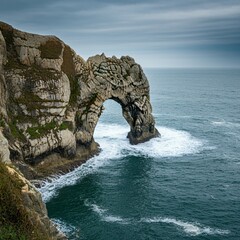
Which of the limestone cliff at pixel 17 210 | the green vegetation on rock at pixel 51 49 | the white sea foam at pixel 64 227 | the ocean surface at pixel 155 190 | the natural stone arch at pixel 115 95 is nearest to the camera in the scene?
the limestone cliff at pixel 17 210

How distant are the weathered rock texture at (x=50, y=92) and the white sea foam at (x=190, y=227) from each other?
3038cm

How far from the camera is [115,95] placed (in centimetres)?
9706

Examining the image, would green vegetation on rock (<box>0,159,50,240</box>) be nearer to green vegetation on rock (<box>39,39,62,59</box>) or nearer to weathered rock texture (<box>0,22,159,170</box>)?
weathered rock texture (<box>0,22,159,170</box>)

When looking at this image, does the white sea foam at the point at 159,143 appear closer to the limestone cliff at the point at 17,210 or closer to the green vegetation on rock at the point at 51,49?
the green vegetation on rock at the point at 51,49

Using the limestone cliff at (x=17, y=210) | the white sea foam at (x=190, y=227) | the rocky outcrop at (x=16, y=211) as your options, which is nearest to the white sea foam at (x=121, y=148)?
the white sea foam at (x=190, y=227)

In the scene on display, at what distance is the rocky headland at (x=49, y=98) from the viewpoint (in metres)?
73.1

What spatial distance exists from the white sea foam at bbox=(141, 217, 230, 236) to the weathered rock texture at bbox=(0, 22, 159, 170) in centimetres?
3038

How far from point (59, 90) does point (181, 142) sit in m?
39.8

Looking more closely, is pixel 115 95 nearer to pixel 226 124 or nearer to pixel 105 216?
pixel 105 216

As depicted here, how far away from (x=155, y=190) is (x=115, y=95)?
35936 mm

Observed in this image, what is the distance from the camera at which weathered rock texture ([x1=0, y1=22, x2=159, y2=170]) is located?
73750mm

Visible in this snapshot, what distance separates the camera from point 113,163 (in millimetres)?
84875

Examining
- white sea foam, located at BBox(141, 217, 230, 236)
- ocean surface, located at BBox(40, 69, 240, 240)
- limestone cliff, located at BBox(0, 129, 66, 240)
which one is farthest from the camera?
ocean surface, located at BBox(40, 69, 240, 240)

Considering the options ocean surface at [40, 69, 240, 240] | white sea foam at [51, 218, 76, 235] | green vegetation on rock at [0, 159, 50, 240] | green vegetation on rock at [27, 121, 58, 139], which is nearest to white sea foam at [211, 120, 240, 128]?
ocean surface at [40, 69, 240, 240]
